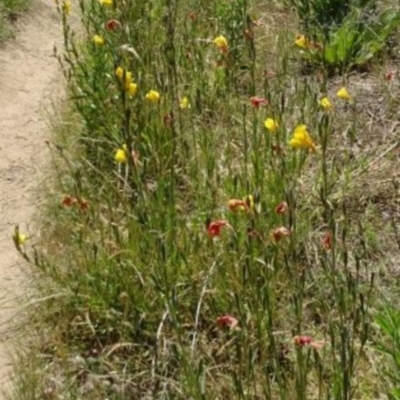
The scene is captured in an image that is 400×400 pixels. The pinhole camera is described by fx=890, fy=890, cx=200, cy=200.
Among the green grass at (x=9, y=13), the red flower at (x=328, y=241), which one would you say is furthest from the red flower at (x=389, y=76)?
the green grass at (x=9, y=13)

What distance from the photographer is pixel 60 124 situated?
16.0ft

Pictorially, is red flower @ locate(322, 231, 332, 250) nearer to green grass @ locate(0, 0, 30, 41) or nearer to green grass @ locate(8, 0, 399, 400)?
green grass @ locate(8, 0, 399, 400)

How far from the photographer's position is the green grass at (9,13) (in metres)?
6.61

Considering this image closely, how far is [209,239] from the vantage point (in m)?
3.11

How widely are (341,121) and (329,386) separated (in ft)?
6.52

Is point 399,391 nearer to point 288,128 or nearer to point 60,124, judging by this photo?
point 288,128

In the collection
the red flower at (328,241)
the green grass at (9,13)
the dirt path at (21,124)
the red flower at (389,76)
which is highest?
the red flower at (328,241)

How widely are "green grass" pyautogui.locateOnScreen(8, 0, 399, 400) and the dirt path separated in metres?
0.14

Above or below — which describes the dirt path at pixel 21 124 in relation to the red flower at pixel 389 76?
below

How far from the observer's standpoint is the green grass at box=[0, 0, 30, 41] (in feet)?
21.7

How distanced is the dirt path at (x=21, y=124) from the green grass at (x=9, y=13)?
0.06m

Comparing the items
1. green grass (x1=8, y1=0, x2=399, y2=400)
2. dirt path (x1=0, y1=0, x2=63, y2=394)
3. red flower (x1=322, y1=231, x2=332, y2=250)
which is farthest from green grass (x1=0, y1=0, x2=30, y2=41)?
red flower (x1=322, y1=231, x2=332, y2=250)

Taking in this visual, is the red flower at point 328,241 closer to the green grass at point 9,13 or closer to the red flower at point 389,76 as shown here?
the red flower at point 389,76

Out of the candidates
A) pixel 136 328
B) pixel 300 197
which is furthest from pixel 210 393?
pixel 300 197
